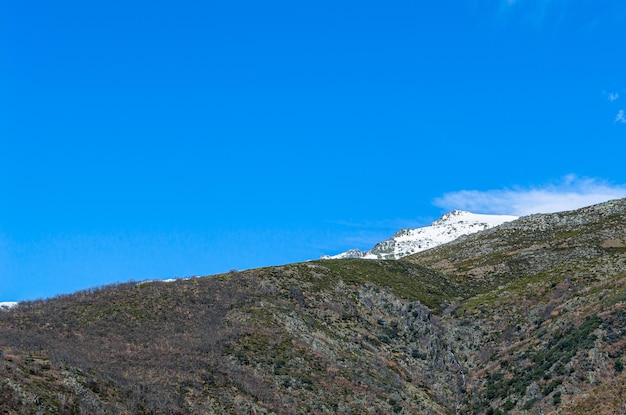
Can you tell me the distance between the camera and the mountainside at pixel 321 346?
39.6 metres

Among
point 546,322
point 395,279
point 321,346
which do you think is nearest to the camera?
point 321,346

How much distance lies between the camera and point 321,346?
2330 inches

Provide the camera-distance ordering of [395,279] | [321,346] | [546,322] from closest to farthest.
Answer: [321,346] → [546,322] → [395,279]

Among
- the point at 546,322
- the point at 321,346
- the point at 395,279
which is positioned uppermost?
the point at 395,279

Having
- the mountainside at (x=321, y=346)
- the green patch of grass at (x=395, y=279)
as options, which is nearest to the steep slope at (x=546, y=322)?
the mountainside at (x=321, y=346)

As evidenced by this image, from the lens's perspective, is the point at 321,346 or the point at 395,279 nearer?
the point at 321,346

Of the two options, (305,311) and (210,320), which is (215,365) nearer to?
(210,320)

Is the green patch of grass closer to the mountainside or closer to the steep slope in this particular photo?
the mountainside

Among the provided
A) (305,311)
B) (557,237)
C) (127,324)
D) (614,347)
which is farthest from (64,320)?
(557,237)

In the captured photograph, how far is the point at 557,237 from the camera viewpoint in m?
122

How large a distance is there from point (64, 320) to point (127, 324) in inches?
259

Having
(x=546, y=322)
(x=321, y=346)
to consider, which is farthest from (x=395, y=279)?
(x=321, y=346)

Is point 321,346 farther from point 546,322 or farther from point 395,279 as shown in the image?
point 395,279

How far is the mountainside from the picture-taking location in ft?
130
